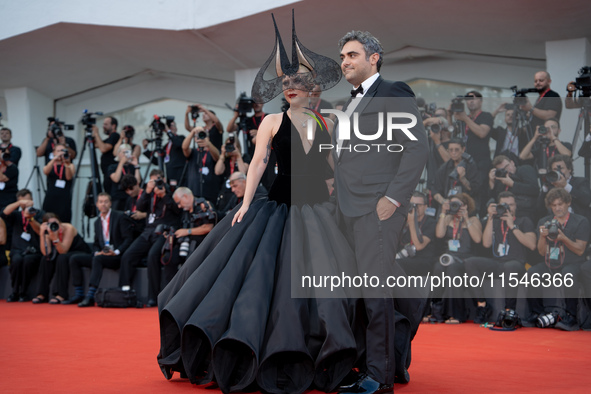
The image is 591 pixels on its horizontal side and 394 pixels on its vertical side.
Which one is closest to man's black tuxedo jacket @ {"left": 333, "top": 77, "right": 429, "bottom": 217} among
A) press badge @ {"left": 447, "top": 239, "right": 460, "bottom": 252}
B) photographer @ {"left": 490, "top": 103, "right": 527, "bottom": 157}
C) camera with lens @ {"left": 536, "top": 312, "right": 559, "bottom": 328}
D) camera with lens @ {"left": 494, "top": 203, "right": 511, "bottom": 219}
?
camera with lens @ {"left": 536, "top": 312, "right": 559, "bottom": 328}

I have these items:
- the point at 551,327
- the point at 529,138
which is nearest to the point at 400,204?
the point at 551,327

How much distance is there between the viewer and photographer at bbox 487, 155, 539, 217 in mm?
6093

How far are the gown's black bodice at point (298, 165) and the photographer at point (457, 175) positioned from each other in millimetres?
3294

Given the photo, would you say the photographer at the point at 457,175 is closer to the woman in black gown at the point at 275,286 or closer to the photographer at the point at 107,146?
the woman in black gown at the point at 275,286

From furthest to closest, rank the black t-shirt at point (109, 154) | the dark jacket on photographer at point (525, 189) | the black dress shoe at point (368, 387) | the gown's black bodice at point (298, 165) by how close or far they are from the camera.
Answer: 1. the black t-shirt at point (109, 154)
2. the dark jacket on photographer at point (525, 189)
3. the gown's black bodice at point (298, 165)
4. the black dress shoe at point (368, 387)

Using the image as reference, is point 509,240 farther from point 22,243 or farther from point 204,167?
point 22,243

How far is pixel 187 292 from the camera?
2.99 m

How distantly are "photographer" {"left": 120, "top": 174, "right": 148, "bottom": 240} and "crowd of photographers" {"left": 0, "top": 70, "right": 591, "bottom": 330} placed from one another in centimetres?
1

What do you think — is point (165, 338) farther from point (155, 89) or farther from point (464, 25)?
point (155, 89)

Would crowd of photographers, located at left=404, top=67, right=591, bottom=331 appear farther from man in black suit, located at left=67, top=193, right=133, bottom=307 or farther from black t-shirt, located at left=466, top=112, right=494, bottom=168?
man in black suit, located at left=67, top=193, right=133, bottom=307

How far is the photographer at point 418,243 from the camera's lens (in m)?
6.14

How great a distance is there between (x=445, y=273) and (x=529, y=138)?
171 cm

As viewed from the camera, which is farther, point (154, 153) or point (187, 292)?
point (154, 153)

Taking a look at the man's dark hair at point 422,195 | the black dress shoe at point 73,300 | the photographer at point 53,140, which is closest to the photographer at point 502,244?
the man's dark hair at point 422,195
